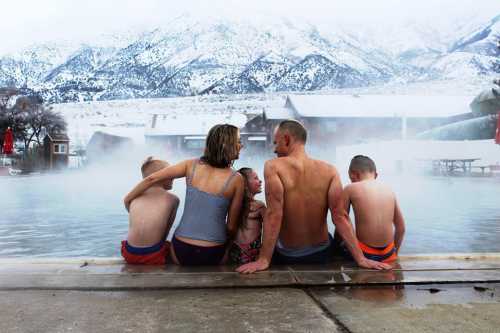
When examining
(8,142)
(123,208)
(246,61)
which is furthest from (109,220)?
(246,61)

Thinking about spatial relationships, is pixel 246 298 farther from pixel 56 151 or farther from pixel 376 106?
pixel 376 106

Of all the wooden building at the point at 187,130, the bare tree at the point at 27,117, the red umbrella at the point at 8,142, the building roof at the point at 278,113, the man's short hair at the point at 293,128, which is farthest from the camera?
the building roof at the point at 278,113

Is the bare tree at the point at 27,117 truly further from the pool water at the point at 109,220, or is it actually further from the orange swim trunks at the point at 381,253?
the orange swim trunks at the point at 381,253

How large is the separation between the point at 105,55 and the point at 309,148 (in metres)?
9.98

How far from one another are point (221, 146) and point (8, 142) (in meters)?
15.6

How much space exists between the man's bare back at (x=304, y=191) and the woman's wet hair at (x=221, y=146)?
0.18 metres

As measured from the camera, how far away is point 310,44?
21812 millimetres

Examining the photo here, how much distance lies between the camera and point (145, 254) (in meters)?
2.27

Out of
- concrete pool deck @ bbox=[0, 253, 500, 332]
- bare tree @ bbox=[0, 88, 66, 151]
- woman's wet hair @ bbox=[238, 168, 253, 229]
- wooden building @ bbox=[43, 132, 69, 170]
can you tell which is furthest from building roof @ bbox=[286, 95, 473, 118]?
concrete pool deck @ bbox=[0, 253, 500, 332]

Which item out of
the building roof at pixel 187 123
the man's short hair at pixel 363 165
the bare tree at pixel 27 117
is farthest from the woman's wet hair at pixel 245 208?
the bare tree at pixel 27 117

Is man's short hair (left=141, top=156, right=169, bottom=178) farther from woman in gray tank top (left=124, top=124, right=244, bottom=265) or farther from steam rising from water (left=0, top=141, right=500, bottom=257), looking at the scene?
steam rising from water (left=0, top=141, right=500, bottom=257)

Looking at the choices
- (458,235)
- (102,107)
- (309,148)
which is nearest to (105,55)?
(102,107)

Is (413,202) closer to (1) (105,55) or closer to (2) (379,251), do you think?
(2) (379,251)

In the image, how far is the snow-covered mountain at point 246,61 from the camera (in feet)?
63.8
